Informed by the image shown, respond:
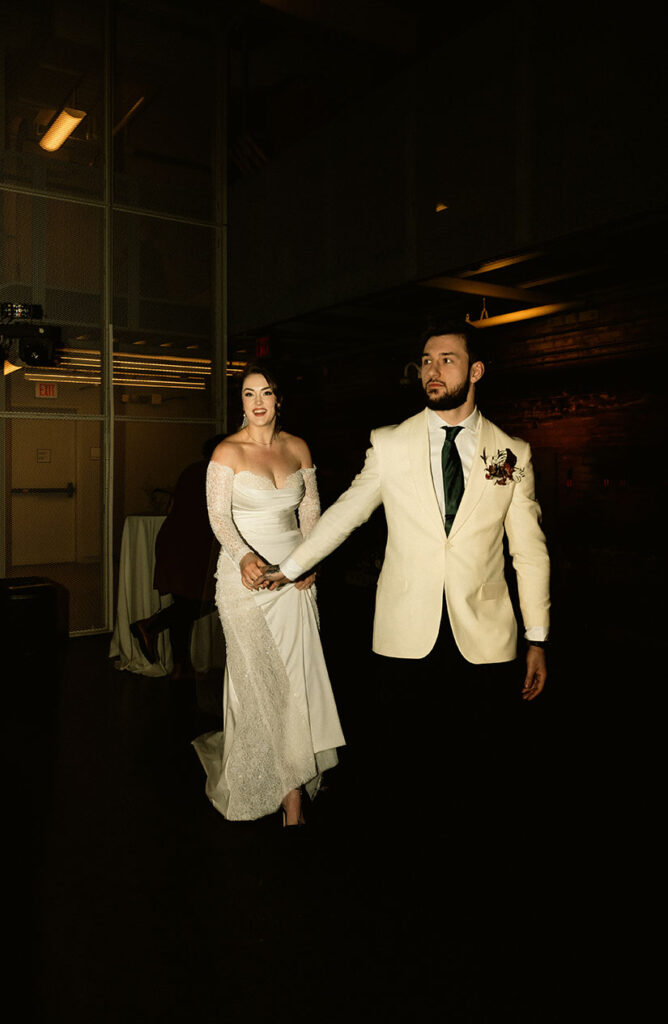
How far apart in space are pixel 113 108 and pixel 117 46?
0.71 m

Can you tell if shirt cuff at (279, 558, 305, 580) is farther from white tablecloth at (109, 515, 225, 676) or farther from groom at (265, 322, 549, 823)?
white tablecloth at (109, 515, 225, 676)

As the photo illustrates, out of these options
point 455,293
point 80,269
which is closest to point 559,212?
point 455,293

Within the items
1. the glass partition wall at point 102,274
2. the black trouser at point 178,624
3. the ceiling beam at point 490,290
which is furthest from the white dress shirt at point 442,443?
the ceiling beam at point 490,290

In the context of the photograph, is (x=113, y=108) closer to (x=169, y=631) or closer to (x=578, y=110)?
(x=578, y=110)

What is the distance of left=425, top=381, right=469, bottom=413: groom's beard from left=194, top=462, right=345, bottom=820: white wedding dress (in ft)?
3.18

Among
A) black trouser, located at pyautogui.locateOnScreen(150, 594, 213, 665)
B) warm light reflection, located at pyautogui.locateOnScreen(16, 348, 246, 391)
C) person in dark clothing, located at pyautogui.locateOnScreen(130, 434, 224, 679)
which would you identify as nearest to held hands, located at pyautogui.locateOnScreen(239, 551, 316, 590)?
person in dark clothing, located at pyautogui.locateOnScreen(130, 434, 224, 679)

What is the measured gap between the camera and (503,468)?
2.38 meters

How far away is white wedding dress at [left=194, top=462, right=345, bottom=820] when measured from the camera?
10.2 ft

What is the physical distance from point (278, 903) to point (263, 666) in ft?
2.92

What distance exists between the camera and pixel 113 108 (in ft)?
24.5

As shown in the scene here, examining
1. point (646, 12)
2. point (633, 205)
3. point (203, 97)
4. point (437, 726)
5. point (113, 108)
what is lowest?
point (437, 726)

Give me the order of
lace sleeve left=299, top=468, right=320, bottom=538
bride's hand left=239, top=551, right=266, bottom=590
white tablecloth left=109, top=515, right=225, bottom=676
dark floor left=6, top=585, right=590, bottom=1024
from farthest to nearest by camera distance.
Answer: white tablecloth left=109, top=515, right=225, bottom=676 < lace sleeve left=299, top=468, right=320, bottom=538 < bride's hand left=239, top=551, right=266, bottom=590 < dark floor left=6, top=585, right=590, bottom=1024

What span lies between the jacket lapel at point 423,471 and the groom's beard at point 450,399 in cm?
7

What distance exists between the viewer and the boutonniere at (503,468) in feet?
7.78
